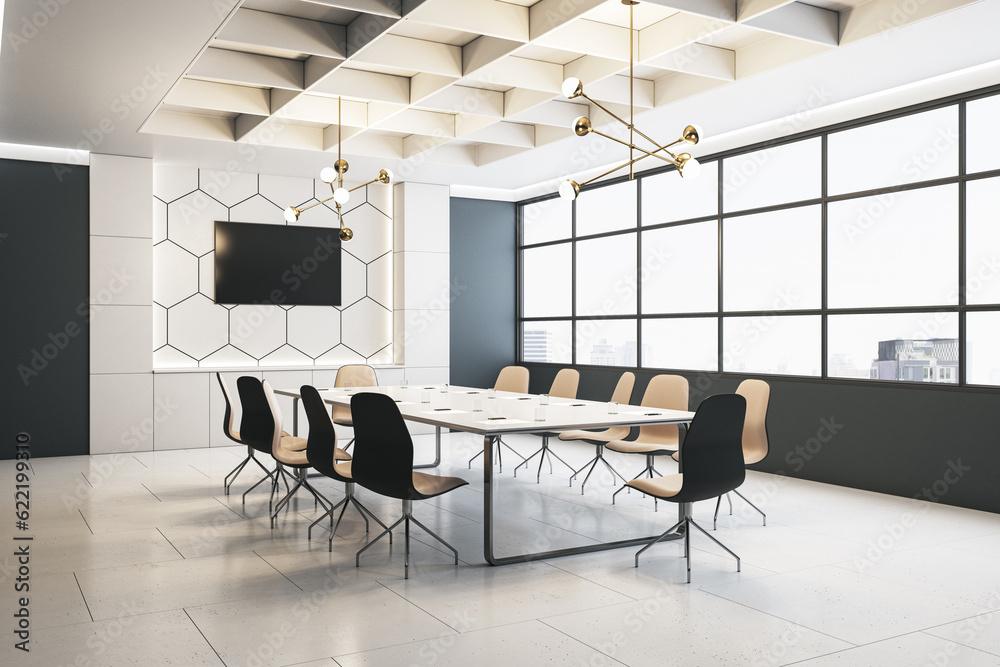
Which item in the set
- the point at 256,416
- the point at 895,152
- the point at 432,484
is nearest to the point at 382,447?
the point at 432,484

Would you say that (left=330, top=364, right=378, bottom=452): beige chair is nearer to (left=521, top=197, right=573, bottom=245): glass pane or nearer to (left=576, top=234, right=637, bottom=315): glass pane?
(left=576, top=234, right=637, bottom=315): glass pane

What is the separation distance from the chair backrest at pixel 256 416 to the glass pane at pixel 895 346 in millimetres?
4331

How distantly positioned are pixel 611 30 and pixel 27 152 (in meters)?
5.61

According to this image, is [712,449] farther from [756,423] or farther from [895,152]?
[895,152]

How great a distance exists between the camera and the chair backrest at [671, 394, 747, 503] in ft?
12.7

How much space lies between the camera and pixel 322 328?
9.30 m

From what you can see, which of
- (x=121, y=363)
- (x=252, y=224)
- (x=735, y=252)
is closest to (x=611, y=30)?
(x=735, y=252)

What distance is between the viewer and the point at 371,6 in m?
4.46

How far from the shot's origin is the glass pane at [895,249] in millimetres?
5832

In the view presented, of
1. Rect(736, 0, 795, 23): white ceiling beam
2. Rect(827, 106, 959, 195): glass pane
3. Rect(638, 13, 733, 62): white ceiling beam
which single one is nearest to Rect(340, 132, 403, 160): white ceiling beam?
Rect(638, 13, 733, 62): white ceiling beam

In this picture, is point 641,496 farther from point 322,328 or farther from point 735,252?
point 322,328

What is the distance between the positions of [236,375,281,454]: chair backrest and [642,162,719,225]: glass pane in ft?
14.5

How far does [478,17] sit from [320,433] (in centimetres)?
253

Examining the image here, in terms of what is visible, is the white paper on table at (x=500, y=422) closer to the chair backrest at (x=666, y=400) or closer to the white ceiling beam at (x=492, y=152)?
the chair backrest at (x=666, y=400)
